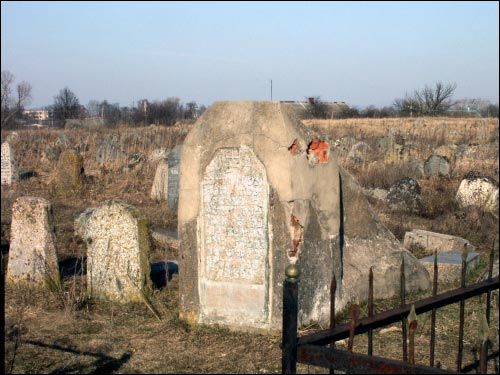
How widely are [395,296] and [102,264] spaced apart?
3206 millimetres

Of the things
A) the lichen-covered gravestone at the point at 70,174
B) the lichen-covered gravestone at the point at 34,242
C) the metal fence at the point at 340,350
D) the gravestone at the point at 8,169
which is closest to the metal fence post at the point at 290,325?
the metal fence at the point at 340,350

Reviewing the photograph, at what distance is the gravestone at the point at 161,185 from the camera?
1489cm

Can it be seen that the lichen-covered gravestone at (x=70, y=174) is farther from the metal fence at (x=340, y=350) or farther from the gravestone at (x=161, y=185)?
the metal fence at (x=340, y=350)

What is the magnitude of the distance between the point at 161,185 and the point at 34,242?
744 centimetres

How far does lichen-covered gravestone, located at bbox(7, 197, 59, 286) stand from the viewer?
7508mm

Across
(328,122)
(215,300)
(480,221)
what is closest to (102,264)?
(215,300)

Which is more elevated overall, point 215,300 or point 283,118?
point 283,118

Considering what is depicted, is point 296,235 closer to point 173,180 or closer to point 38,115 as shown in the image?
point 173,180

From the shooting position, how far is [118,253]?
727cm

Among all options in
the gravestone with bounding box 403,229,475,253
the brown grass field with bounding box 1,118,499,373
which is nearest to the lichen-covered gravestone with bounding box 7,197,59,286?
the brown grass field with bounding box 1,118,499,373

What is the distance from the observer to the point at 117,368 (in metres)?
5.19

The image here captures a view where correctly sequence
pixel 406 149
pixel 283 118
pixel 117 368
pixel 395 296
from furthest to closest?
1. pixel 406 149
2. pixel 395 296
3. pixel 283 118
4. pixel 117 368

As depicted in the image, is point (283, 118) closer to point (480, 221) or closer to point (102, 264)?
point (102, 264)

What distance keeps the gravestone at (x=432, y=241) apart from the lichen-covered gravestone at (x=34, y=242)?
4.98 m
